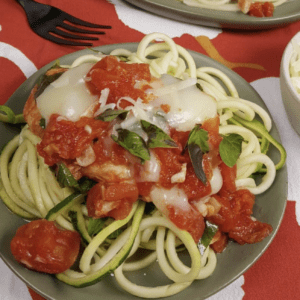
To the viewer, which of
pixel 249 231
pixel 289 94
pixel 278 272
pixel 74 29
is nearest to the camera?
pixel 249 231

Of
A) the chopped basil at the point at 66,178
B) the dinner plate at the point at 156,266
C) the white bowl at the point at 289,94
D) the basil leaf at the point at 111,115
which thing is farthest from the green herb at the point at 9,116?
the white bowl at the point at 289,94

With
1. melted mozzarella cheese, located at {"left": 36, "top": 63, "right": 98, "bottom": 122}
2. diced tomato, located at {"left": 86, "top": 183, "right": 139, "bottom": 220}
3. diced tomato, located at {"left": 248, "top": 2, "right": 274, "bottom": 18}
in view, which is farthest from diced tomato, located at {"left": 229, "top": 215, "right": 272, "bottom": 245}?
diced tomato, located at {"left": 248, "top": 2, "right": 274, "bottom": 18}

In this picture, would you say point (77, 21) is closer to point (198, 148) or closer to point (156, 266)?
point (198, 148)

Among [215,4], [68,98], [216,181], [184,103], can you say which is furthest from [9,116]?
[215,4]

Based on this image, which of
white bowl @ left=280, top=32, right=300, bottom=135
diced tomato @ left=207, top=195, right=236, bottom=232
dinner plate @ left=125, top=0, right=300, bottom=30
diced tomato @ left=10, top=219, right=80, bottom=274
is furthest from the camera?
dinner plate @ left=125, top=0, right=300, bottom=30

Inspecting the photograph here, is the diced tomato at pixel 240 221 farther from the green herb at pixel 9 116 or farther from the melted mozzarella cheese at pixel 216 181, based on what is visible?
the green herb at pixel 9 116

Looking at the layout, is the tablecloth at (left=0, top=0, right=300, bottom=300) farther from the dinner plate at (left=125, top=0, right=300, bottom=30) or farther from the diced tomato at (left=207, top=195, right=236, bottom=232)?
the diced tomato at (left=207, top=195, right=236, bottom=232)

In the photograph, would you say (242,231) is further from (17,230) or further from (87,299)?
(17,230)
